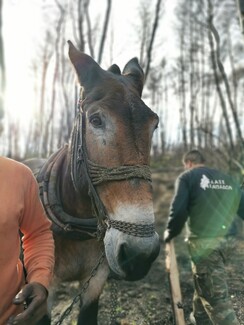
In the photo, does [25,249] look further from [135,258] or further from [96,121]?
[96,121]

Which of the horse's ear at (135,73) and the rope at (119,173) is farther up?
the horse's ear at (135,73)

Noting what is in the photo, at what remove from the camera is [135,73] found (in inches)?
140

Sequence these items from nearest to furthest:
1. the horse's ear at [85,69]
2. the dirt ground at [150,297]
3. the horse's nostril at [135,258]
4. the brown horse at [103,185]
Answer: the horse's nostril at [135,258] < the brown horse at [103,185] < the horse's ear at [85,69] < the dirt ground at [150,297]

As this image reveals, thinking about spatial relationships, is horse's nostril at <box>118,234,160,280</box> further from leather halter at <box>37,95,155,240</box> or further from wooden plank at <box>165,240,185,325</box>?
wooden plank at <box>165,240,185,325</box>

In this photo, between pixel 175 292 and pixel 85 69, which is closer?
pixel 85 69

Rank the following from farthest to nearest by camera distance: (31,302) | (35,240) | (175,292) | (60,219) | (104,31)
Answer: (104,31)
(175,292)
(60,219)
(35,240)
(31,302)

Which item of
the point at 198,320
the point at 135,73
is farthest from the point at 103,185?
the point at 198,320

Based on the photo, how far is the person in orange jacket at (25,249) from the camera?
2.00 meters

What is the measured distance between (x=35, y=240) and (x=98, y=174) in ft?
2.44

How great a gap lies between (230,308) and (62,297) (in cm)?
283

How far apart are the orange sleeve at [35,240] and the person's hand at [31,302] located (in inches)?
2.4

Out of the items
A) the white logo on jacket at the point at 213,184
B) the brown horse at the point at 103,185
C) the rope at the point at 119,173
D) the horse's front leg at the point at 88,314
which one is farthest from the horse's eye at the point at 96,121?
the white logo on jacket at the point at 213,184

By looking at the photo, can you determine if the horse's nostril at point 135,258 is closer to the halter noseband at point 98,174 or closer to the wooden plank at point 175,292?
the halter noseband at point 98,174

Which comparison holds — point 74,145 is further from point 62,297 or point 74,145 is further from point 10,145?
point 10,145
